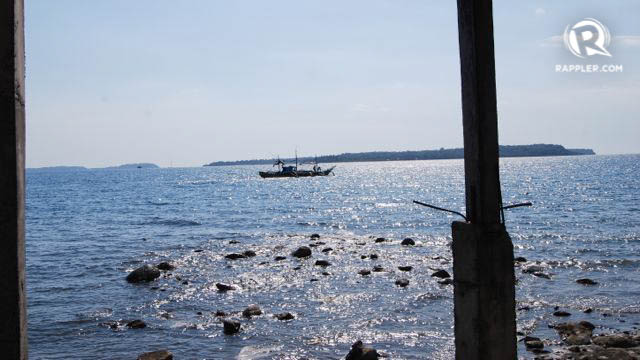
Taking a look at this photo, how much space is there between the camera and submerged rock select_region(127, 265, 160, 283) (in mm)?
22837

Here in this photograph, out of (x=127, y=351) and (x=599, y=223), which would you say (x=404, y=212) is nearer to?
(x=599, y=223)

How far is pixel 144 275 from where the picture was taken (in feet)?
75.4

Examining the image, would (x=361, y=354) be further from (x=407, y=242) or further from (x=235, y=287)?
(x=407, y=242)

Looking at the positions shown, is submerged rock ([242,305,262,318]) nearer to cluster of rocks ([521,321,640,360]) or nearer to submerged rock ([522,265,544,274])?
cluster of rocks ([521,321,640,360])

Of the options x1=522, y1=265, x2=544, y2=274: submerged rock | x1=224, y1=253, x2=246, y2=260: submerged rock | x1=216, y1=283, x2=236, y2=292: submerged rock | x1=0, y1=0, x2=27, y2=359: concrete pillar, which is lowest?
x1=522, y1=265, x2=544, y2=274: submerged rock

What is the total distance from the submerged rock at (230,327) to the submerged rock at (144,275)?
9154mm

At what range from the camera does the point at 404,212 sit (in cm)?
5672

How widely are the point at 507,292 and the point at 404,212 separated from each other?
177ft

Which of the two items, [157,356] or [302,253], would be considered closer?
[157,356]

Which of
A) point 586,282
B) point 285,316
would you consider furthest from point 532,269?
point 285,316

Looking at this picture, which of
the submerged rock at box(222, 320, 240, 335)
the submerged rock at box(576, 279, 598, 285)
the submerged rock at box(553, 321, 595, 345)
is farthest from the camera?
the submerged rock at box(576, 279, 598, 285)

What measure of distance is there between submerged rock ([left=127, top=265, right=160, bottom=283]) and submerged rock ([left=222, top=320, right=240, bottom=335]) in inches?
360

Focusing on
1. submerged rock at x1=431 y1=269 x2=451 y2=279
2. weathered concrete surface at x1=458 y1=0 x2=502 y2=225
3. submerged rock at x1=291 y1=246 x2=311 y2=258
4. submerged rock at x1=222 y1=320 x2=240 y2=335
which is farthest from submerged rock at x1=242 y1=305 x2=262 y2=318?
weathered concrete surface at x1=458 y1=0 x2=502 y2=225

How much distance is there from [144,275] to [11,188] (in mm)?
21869
